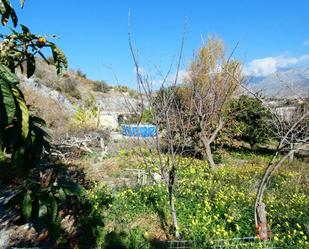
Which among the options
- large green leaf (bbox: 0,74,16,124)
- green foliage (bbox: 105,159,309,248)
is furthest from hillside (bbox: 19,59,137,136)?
large green leaf (bbox: 0,74,16,124)

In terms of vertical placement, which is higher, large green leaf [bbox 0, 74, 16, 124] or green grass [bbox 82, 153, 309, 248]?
large green leaf [bbox 0, 74, 16, 124]

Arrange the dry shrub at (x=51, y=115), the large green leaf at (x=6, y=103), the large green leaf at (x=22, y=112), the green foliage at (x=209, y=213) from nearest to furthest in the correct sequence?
the large green leaf at (x=6, y=103), the large green leaf at (x=22, y=112), the green foliage at (x=209, y=213), the dry shrub at (x=51, y=115)

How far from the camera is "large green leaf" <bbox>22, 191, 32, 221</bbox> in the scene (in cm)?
165

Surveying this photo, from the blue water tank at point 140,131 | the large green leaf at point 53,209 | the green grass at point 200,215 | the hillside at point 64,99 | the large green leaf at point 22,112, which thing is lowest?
the green grass at point 200,215

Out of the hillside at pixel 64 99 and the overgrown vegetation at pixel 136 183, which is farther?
the hillside at pixel 64 99

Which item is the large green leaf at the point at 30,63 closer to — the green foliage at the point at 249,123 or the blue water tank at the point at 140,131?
the blue water tank at the point at 140,131

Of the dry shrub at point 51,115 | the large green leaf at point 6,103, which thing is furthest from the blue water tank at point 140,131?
the dry shrub at point 51,115

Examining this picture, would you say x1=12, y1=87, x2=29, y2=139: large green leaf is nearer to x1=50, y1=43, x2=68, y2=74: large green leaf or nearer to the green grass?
x1=50, y1=43, x2=68, y2=74: large green leaf

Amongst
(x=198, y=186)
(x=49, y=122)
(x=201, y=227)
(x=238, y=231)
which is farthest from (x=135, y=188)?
(x=49, y=122)

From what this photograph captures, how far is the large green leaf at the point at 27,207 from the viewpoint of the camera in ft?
5.40

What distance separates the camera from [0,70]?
1563 mm

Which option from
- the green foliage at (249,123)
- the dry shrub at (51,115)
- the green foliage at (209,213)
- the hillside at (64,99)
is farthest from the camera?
the green foliage at (249,123)

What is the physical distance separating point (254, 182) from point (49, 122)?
797 centimetres

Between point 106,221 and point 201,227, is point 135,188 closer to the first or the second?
point 106,221
